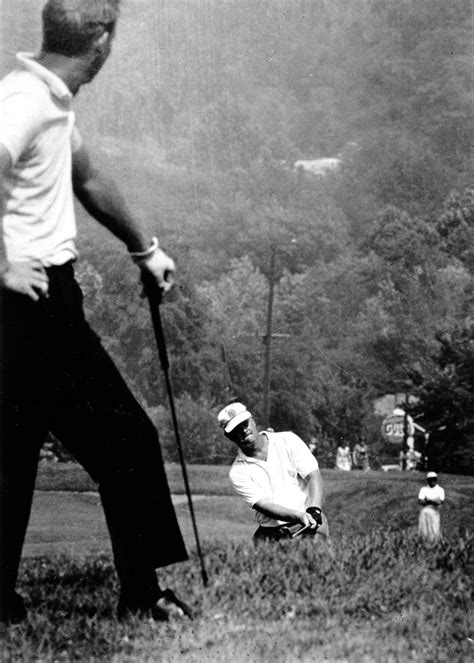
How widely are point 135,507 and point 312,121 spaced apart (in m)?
3.35

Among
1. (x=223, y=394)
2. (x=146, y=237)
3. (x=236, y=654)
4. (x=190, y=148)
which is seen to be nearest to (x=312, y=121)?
(x=190, y=148)

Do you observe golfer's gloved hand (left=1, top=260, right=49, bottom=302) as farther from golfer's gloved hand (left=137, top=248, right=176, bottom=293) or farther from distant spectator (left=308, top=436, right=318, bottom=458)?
distant spectator (left=308, top=436, right=318, bottom=458)

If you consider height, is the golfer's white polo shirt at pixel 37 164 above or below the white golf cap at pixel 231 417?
above

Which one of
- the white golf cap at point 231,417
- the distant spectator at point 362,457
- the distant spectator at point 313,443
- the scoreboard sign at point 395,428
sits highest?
the white golf cap at point 231,417

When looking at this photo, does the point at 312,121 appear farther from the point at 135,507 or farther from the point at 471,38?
the point at 135,507

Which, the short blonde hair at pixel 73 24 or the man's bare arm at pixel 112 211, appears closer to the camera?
the short blonde hair at pixel 73 24

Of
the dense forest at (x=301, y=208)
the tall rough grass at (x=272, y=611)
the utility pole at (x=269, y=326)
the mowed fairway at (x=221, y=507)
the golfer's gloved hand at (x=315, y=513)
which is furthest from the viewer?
the utility pole at (x=269, y=326)

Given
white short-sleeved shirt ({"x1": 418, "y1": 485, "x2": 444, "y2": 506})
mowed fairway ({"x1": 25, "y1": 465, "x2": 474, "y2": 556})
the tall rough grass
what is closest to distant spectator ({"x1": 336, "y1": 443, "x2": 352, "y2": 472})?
mowed fairway ({"x1": 25, "y1": 465, "x2": 474, "y2": 556})

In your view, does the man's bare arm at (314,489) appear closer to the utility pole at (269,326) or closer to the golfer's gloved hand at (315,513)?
the golfer's gloved hand at (315,513)

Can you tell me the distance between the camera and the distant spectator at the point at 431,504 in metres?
7.87

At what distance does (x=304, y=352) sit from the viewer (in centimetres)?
729

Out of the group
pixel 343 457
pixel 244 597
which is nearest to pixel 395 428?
pixel 343 457

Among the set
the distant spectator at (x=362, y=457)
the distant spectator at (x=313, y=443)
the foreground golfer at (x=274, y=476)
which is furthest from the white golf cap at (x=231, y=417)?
the distant spectator at (x=362, y=457)

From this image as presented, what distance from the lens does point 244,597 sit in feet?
15.2
